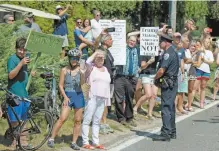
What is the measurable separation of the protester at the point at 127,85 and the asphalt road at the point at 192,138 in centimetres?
83

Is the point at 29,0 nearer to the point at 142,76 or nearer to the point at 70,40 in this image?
the point at 70,40

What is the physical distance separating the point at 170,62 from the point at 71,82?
7.34ft

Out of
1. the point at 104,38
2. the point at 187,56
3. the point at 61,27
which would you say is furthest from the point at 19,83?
the point at 187,56

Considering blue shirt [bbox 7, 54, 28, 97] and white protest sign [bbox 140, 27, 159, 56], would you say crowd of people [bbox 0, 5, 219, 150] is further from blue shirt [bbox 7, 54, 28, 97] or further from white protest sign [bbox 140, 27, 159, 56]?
white protest sign [bbox 140, 27, 159, 56]

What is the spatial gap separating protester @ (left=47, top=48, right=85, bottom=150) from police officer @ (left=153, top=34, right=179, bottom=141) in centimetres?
191

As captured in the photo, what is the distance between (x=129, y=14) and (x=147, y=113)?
40.8ft

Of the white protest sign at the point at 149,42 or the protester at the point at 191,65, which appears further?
the protester at the point at 191,65

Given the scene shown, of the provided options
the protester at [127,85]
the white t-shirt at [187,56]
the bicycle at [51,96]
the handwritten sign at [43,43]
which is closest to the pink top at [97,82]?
the handwritten sign at [43,43]

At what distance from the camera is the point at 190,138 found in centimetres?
1092

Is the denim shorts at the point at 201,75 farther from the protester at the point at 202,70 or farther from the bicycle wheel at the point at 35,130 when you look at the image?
the bicycle wheel at the point at 35,130

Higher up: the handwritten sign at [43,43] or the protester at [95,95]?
the handwritten sign at [43,43]

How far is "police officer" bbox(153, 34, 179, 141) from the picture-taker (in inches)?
422

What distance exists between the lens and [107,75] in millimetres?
9758

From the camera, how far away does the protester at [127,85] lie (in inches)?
472
